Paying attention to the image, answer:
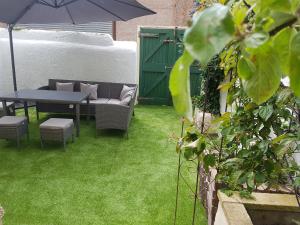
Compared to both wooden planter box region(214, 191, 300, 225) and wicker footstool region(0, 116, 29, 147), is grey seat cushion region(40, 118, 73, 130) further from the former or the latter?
wooden planter box region(214, 191, 300, 225)

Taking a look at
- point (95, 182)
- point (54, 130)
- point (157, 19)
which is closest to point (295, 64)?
point (95, 182)

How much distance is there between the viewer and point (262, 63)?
30cm

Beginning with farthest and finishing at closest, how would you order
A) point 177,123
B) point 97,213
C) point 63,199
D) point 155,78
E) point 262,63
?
point 155,78 < point 177,123 < point 63,199 < point 97,213 < point 262,63

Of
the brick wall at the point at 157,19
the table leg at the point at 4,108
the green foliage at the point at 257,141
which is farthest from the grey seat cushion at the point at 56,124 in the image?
the brick wall at the point at 157,19

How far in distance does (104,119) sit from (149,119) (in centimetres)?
161

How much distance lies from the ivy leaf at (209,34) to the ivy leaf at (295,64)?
8 cm

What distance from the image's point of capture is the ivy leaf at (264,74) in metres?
0.29

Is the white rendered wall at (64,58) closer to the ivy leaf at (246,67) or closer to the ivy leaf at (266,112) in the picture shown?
the ivy leaf at (266,112)

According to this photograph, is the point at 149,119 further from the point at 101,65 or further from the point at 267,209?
the point at 267,209

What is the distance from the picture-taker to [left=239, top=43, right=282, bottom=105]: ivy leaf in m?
0.29

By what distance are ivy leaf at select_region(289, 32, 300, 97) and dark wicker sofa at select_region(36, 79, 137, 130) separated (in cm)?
431

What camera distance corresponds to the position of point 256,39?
A: 0.24 meters

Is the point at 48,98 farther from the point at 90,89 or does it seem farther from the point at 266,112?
the point at 266,112

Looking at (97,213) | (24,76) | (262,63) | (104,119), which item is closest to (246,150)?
(262,63)
